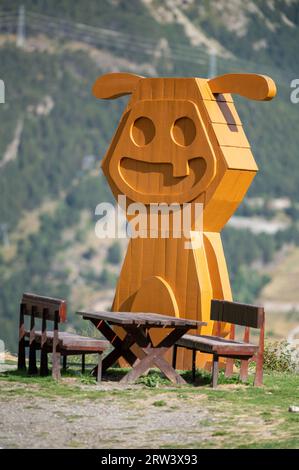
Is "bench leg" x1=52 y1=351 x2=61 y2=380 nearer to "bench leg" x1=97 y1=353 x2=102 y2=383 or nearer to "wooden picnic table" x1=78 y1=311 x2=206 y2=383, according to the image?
"bench leg" x1=97 y1=353 x2=102 y2=383

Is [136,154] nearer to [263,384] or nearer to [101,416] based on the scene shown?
[263,384]

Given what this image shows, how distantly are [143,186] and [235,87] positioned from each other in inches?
58.4

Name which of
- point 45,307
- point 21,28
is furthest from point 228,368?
point 21,28

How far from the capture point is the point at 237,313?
1393 centimetres

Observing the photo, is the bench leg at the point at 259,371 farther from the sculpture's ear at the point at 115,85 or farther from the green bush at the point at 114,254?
the green bush at the point at 114,254

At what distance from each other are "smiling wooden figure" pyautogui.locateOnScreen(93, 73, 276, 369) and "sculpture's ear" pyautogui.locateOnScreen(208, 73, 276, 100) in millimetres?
10

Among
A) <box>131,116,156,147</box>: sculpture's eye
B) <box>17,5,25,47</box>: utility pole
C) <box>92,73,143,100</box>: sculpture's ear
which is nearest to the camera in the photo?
<box>131,116,156,147</box>: sculpture's eye

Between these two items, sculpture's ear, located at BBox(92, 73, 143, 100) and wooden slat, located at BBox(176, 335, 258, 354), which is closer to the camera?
wooden slat, located at BBox(176, 335, 258, 354)

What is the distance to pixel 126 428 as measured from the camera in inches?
445

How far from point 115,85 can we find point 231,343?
3905 mm

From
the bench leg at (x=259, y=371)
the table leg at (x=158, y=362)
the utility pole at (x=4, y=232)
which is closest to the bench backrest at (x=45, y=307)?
the table leg at (x=158, y=362)

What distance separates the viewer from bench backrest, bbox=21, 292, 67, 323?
13.3m

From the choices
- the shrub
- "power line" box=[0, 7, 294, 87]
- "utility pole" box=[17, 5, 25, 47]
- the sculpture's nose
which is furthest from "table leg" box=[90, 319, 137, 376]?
"utility pole" box=[17, 5, 25, 47]

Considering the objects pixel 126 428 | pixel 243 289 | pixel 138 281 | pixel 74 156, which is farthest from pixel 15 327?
pixel 126 428
